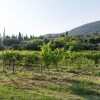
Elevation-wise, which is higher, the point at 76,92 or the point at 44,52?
the point at 44,52

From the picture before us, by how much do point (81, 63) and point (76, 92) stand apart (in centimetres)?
1532

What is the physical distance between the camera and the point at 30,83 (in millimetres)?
15180

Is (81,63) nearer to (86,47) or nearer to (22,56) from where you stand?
(22,56)

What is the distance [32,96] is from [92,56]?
18.6 meters

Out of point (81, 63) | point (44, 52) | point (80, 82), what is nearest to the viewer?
point (80, 82)

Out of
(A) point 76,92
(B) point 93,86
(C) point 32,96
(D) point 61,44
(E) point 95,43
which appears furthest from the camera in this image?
(E) point 95,43

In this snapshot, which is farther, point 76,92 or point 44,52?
point 44,52

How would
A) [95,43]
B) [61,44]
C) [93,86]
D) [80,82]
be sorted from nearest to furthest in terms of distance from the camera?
[93,86]
[80,82]
[61,44]
[95,43]

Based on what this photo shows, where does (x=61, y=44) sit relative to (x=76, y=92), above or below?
above

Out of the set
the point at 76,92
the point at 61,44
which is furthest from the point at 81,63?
the point at 61,44

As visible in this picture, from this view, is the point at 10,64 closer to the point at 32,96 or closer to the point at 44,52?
the point at 44,52

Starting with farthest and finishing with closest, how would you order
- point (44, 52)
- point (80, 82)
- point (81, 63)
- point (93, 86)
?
1. point (81, 63)
2. point (44, 52)
3. point (80, 82)
4. point (93, 86)

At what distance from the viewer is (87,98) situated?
1188cm

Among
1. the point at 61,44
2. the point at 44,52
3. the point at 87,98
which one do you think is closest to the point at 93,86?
the point at 87,98
